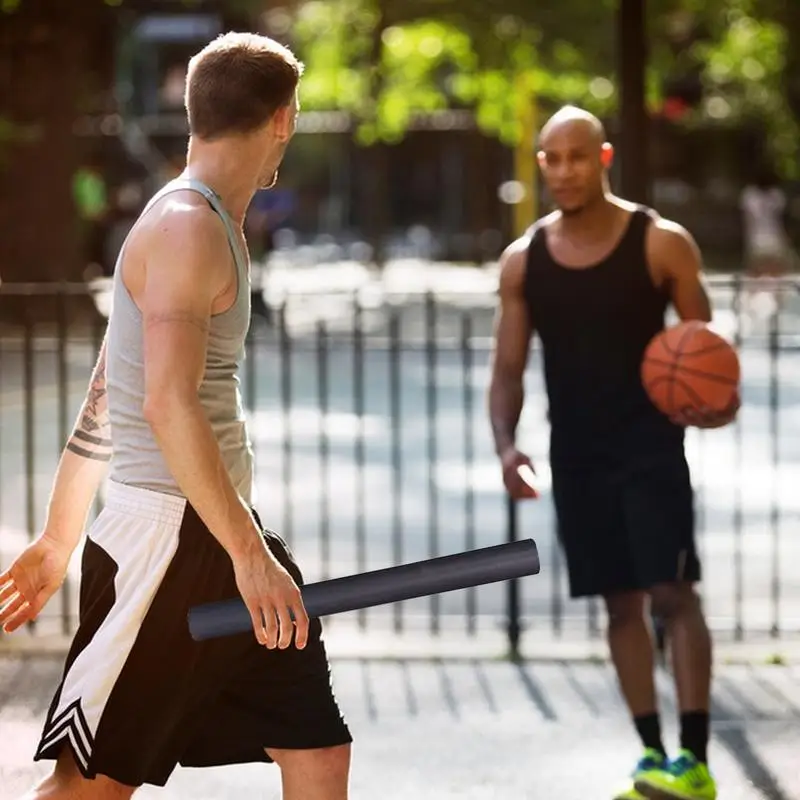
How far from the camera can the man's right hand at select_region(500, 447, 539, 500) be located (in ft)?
16.7

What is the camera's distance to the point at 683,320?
5.28 m

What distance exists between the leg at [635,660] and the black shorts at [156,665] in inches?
68.2

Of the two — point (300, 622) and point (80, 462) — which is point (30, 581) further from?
point (300, 622)

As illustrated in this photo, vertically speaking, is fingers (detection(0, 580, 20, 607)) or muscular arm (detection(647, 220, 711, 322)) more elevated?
muscular arm (detection(647, 220, 711, 322))

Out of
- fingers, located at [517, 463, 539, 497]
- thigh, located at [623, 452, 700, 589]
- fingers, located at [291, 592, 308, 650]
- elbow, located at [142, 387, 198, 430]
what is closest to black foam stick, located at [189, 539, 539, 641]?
fingers, located at [291, 592, 308, 650]

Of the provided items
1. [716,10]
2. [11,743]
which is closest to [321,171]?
[716,10]

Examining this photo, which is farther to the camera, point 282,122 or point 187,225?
point 282,122

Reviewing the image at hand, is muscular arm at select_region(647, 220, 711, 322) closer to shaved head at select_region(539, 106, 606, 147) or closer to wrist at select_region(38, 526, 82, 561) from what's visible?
shaved head at select_region(539, 106, 606, 147)

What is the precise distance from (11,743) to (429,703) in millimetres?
1386

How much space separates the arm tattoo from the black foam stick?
57cm

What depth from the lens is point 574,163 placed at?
17.2ft

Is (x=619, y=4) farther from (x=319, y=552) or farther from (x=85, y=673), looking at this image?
(x=85, y=673)

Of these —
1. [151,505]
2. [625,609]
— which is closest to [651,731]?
[625,609]

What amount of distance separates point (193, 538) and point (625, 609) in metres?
2.02
